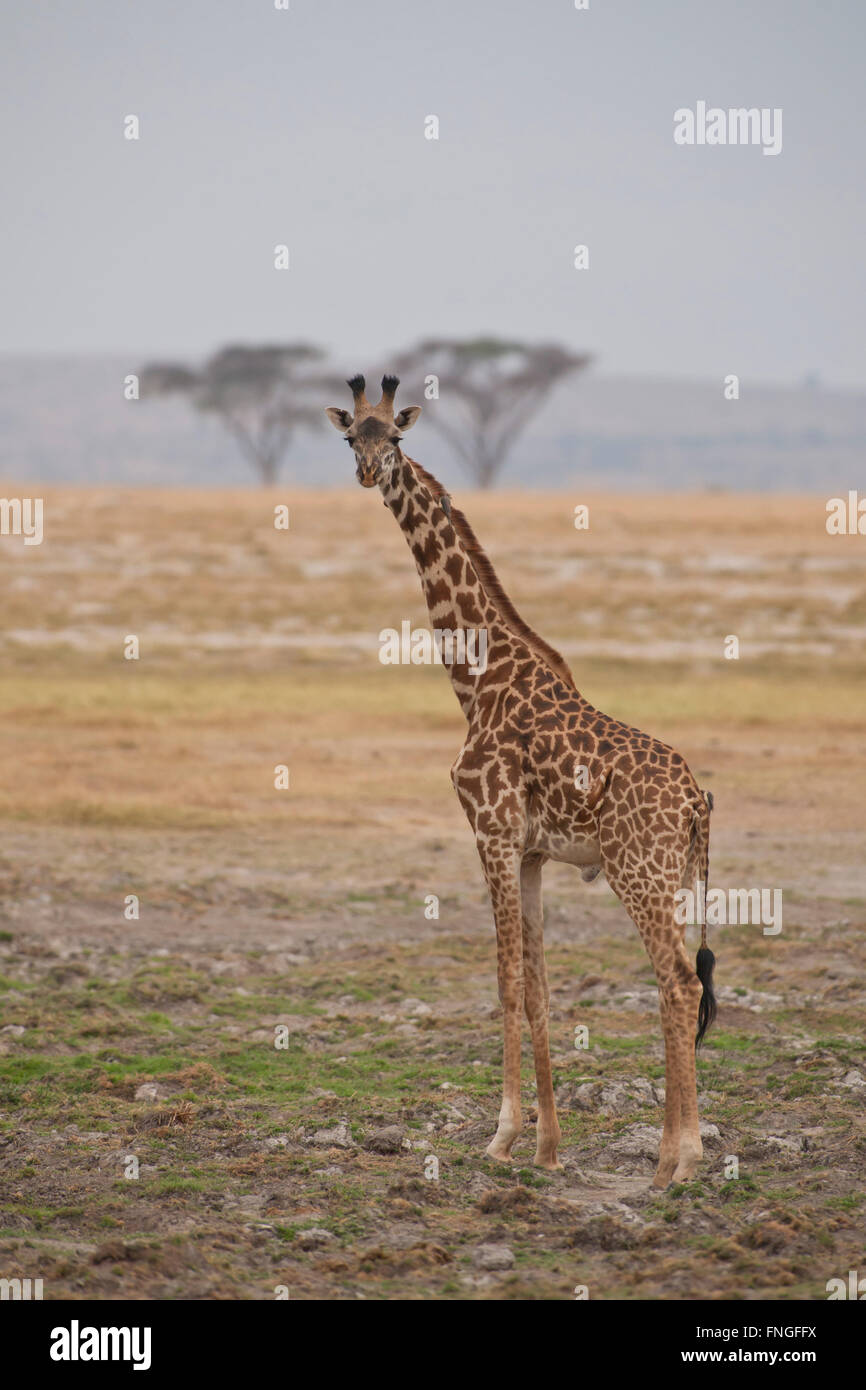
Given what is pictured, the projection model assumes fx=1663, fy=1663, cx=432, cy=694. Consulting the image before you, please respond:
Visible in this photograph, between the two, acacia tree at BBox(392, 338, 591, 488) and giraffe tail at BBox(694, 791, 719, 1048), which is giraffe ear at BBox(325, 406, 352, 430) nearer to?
giraffe tail at BBox(694, 791, 719, 1048)

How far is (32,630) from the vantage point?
1194 inches

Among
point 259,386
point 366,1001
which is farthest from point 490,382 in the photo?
point 366,1001

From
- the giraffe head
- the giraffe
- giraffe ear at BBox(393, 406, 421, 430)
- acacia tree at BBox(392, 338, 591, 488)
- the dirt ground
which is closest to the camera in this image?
the dirt ground

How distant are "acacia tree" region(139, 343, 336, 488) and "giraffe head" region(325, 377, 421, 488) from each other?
71.9 metres

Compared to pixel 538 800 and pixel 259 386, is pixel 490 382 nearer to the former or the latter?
pixel 259 386

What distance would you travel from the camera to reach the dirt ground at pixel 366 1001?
6.75 m

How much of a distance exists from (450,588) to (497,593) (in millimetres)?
235

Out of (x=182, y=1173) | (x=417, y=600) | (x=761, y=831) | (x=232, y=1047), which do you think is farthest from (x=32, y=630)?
(x=182, y=1173)

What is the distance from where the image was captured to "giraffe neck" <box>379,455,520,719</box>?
321 inches

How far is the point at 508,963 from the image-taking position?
25.4 feet

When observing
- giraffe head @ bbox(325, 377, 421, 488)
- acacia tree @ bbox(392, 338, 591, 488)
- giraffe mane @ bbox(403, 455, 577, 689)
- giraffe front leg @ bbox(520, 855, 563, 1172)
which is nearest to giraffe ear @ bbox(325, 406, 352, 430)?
giraffe head @ bbox(325, 377, 421, 488)

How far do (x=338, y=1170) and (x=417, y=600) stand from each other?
26.9 m

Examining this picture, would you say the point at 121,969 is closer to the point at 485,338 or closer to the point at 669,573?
the point at 669,573

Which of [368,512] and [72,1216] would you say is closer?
[72,1216]
